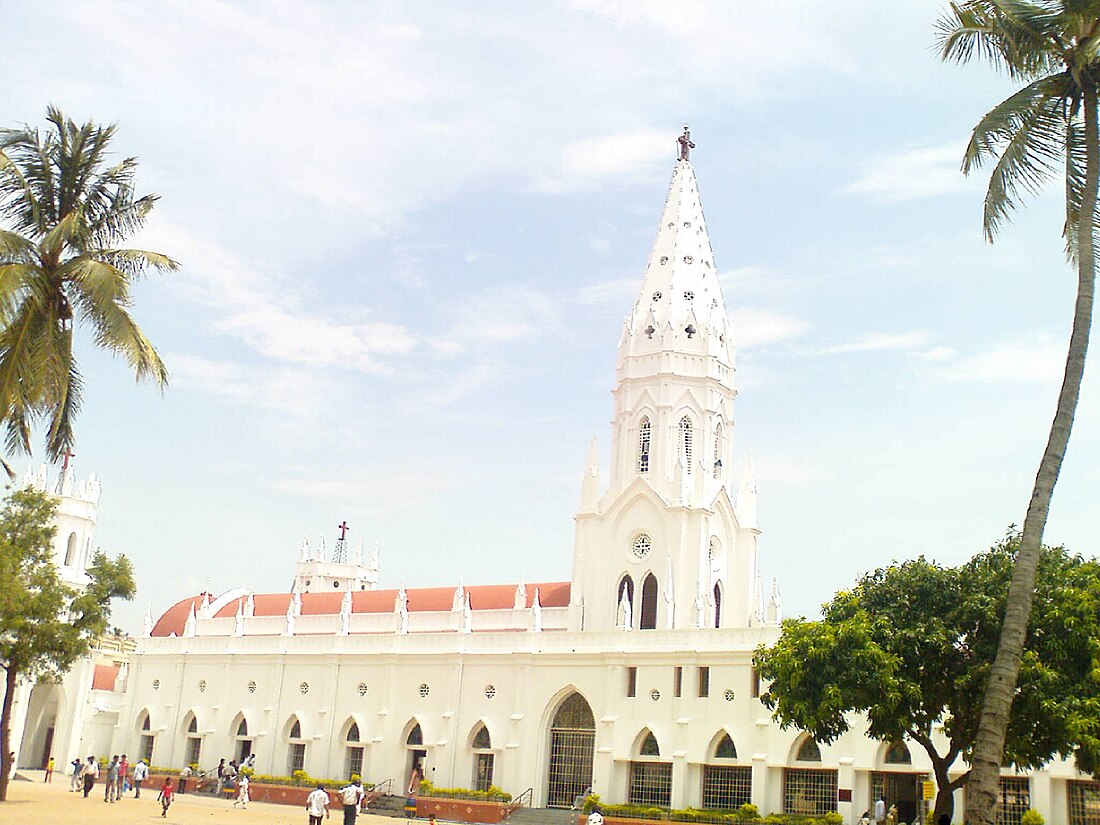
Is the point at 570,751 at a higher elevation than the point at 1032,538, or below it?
below

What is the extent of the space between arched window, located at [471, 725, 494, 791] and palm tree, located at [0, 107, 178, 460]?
26160 mm

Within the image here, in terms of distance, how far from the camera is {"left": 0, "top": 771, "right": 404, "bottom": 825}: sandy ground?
2847 centimetres

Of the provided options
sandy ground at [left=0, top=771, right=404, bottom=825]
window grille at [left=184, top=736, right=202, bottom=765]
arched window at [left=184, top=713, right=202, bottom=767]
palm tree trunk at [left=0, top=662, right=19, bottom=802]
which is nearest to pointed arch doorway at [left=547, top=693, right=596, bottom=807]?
sandy ground at [left=0, top=771, right=404, bottom=825]

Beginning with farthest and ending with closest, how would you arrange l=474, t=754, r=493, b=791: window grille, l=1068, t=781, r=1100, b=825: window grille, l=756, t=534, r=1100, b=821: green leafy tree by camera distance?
1. l=474, t=754, r=493, b=791: window grille
2. l=1068, t=781, r=1100, b=825: window grille
3. l=756, t=534, r=1100, b=821: green leafy tree

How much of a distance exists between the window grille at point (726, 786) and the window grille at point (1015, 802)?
789cm

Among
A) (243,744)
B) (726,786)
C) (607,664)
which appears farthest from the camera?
(243,744)

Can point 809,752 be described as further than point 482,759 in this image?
No

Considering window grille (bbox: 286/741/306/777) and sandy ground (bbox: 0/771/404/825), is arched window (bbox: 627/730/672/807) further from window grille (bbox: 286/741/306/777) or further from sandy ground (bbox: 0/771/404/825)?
window grille (bbox: 286/741/306/777)

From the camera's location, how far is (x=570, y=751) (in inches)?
1671

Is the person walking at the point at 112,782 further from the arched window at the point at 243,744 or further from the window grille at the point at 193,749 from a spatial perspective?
the window grille at the point at 193,749

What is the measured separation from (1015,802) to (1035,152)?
20439 mm

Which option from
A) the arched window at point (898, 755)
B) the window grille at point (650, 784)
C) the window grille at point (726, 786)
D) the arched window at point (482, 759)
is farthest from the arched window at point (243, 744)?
the arched window at point (898, 755)

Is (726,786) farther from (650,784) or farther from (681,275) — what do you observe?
(681,275)

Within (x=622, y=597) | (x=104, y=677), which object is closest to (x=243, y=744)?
(x=104, y=677)
